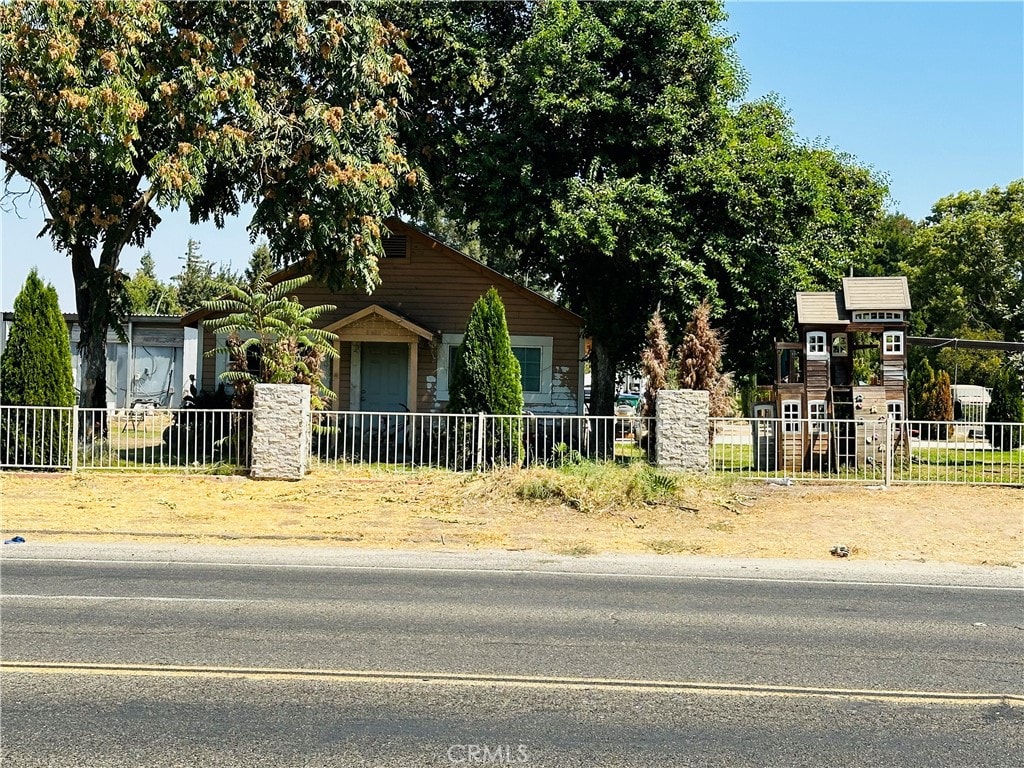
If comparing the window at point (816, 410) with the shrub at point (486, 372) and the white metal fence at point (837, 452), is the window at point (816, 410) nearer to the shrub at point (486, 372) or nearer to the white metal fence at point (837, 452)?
the white metal fence at point (837, 452)

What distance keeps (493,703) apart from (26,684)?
2876mm

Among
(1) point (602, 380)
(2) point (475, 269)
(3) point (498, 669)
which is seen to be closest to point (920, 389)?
(1) point (602, 380)

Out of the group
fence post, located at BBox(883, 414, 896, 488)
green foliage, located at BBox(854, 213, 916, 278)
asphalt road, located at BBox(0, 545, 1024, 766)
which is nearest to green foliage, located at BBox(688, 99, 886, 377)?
fence post, located at BBox(883, 414, 896, 488)

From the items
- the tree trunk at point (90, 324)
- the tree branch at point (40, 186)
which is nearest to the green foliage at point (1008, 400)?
the tree trunk at point (90, 324)

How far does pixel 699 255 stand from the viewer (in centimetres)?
2152

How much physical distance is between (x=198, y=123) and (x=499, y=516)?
10.0 metres

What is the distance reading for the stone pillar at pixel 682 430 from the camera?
17016 mm

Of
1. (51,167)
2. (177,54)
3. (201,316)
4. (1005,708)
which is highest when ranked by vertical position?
(177,54)

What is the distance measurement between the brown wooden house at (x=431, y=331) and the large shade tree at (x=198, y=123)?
297 centimetres

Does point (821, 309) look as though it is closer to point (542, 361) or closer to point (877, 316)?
point (877, 316)

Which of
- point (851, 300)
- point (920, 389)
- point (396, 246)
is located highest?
point (396, 246)

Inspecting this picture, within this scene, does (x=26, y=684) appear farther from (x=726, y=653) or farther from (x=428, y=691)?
(x=726, y=653)

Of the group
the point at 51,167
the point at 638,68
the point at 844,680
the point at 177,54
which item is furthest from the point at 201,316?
the point at 844,680

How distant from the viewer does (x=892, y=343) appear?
62.3 feet
